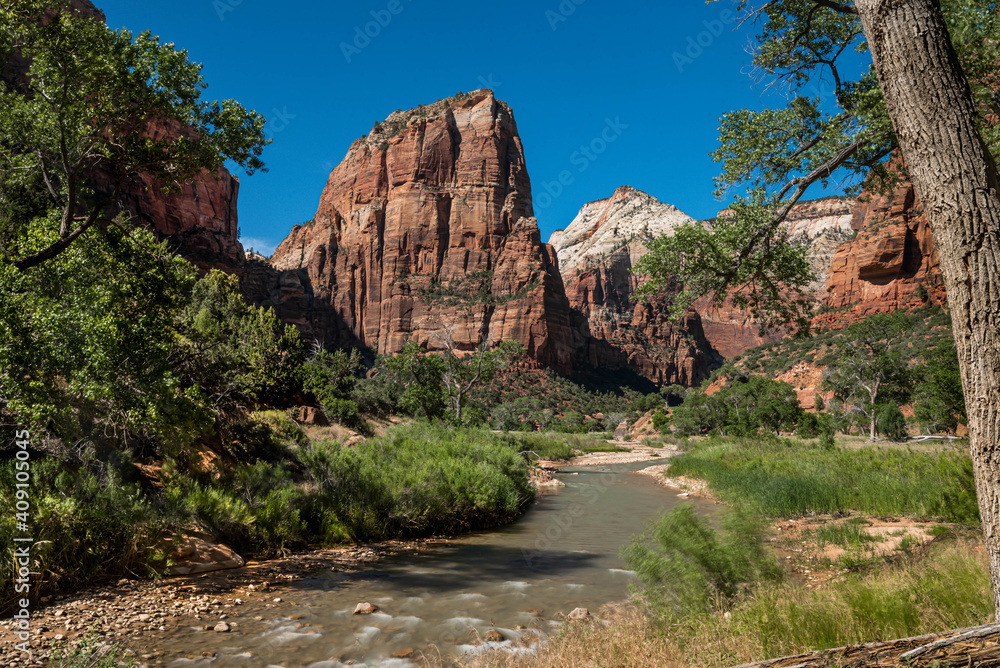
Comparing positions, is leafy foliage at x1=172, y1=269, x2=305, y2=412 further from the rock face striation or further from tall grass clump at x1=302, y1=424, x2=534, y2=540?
the rock face striation

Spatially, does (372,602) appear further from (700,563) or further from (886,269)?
(886,269)

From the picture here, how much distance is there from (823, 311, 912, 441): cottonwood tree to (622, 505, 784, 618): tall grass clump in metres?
33.0

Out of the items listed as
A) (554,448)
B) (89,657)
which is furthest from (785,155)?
(554,448)

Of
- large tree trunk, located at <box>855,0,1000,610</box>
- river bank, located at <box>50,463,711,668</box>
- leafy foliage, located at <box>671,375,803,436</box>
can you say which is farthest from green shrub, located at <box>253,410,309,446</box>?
leafy foliage, located at <box>671,375,803,436</box>

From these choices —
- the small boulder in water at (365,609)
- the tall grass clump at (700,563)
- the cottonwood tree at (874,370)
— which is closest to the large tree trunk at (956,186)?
the tall grass clump at (700,563)

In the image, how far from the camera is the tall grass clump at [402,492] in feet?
35.8

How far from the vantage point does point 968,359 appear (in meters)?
3.11

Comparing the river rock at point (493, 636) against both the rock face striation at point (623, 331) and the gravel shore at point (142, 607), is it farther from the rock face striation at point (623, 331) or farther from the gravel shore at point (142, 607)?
the rock face striation at point (623, 331)

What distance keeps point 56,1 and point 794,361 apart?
251 ft

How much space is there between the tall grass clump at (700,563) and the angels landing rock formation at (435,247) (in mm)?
93996

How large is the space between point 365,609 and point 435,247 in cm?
10831

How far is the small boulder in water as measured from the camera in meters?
6.76

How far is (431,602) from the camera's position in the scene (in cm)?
731

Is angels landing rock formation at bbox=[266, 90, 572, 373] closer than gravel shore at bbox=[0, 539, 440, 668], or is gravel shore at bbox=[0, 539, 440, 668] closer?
gravel shore at bbox=[0, 539, 440, 668]
